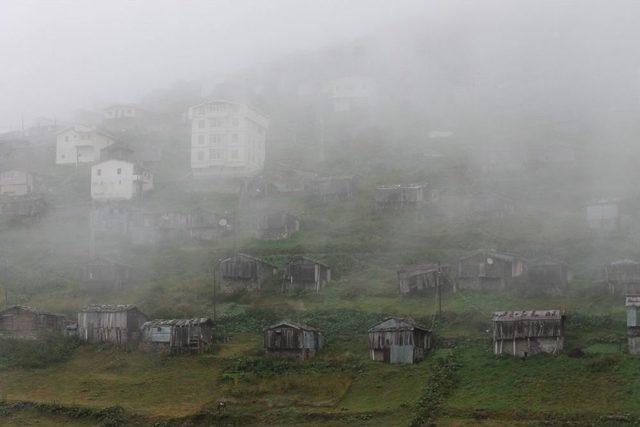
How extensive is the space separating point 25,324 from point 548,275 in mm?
42684

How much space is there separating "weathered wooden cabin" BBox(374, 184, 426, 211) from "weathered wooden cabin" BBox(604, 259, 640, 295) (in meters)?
29.3

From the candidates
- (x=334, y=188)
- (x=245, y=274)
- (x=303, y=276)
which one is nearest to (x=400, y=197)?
(x=334, y=188)

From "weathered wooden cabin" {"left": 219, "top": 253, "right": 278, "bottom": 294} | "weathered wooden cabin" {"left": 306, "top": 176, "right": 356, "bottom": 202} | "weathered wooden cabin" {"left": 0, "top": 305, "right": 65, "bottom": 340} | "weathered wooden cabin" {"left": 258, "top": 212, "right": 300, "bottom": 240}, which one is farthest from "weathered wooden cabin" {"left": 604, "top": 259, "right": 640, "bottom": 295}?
"weathered wooden cabin" {"left": 0, "top": 305, "right": 65, "bottom": 340}

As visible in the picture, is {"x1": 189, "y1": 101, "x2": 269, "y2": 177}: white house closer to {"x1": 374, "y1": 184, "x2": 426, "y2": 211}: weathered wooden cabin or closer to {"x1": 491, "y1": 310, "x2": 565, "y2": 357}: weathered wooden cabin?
{"x1": 374, "y1": 184, "x2": 426, "y2": 211}: weathered wooden cabin

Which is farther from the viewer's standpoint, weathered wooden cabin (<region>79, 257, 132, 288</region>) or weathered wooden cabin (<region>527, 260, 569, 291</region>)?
weathered wooden cabin (<region>79, 257, 132, 288</region>)

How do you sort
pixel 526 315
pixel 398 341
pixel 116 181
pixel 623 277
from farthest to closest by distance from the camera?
pixel 116 181 < pixel 623 277 < pixel 398 341 < pixel 526 315

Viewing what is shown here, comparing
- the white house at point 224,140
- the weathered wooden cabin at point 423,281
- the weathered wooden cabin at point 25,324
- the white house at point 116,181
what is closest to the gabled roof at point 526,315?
the weathered wooden cabin at point 423,281

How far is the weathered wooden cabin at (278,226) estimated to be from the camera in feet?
297

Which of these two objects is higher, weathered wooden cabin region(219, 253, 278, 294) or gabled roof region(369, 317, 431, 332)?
weathered wooden cabin region(219, 253, 278, 294)

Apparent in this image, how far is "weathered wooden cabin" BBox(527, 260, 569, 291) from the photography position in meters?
69.8

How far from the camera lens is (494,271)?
72188 millimetres

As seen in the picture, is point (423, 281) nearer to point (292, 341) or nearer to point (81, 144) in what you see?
point (292, 341)

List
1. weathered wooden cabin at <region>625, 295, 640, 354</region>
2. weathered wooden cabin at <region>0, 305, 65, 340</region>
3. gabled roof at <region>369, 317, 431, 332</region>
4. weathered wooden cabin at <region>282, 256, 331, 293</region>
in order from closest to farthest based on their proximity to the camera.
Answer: weathered wooden cabin at <region>625, 295, 640, 354</region> < gabled roof at <region>369, 317, 431, 332</region> < weathered wooden cabin at <region>0, 305, 65, 340</region> < weathered wooden cabin at <region>282, 256, 331, 293</region>

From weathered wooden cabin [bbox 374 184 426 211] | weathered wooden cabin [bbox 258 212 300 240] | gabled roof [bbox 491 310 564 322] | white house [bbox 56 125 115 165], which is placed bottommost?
gabled roof [bbox 491 310 564 322]
